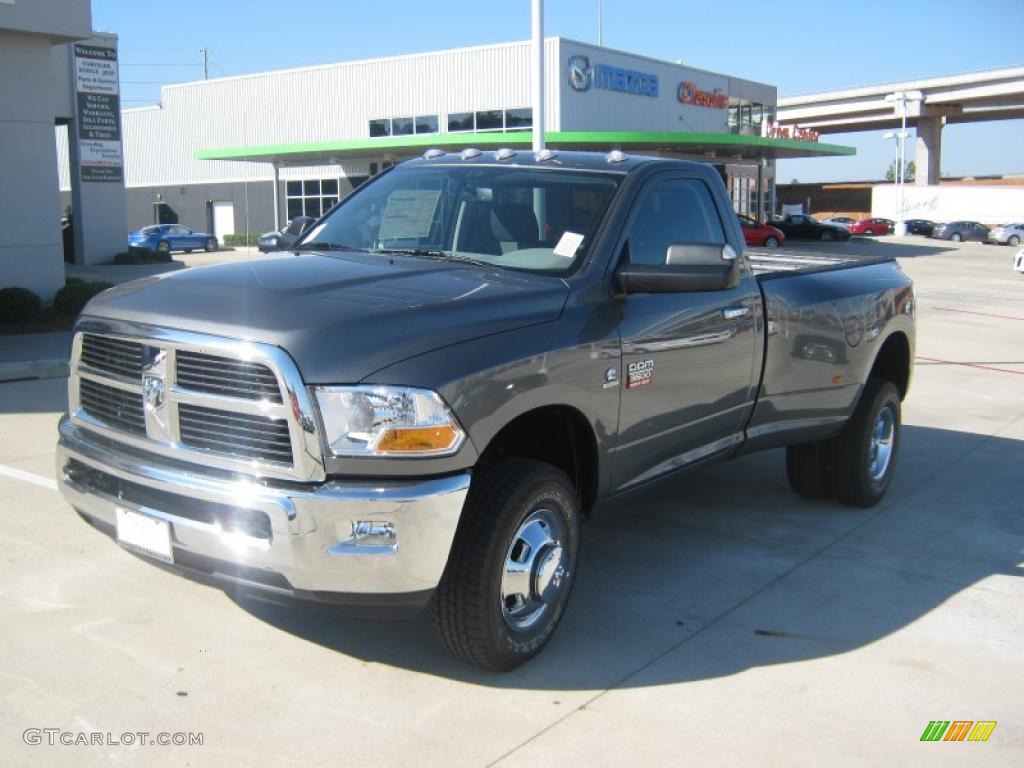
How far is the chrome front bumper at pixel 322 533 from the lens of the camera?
3.59 m

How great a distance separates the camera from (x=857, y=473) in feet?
21.6

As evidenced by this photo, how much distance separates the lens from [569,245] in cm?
478

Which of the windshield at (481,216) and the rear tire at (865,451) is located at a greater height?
the windshield at (481,216)

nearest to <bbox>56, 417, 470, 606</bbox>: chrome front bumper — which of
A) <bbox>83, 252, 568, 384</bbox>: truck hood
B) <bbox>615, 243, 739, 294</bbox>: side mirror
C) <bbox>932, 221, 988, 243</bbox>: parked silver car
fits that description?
<bbox>83, 252, 568, 384</bbox>: truck hood

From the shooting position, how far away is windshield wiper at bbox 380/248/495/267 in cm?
485

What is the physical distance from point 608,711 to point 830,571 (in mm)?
2072

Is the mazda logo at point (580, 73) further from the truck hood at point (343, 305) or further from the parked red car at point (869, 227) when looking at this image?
the truck hood at point (343, 305)

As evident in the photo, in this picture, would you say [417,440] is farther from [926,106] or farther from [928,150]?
[928,150]

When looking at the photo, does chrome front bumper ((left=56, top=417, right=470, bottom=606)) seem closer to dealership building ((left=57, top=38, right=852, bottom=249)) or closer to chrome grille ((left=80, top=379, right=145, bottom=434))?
chrome grille ((left=80, top=379, right=145, bottom=434))

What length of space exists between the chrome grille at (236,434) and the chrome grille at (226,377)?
8 cm

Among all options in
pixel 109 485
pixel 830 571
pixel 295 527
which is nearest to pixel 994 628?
pixel 830 571

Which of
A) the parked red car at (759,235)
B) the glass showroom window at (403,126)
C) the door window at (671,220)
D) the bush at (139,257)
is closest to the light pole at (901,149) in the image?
the parked red car at (759,235)

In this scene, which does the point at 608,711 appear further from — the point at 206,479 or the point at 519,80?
the point at 519,80

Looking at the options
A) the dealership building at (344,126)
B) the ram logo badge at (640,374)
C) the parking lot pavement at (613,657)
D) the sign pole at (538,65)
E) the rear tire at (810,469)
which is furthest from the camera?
the dealership building at (344,126)
